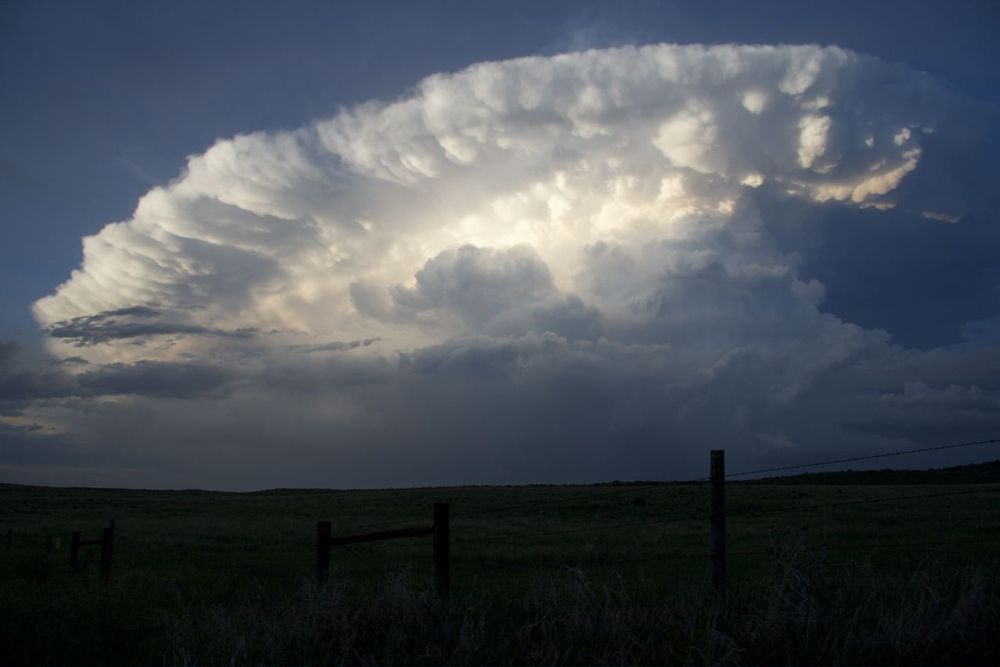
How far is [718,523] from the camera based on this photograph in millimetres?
9008

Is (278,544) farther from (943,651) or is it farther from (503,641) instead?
(943,651)

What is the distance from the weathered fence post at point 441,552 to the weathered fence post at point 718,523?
3.11 meters

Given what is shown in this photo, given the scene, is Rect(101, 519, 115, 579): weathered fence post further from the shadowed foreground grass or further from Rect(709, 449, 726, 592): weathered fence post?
Rect(709, 449, 726, 592): weathered fence post

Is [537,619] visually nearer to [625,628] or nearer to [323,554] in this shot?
[625,628]

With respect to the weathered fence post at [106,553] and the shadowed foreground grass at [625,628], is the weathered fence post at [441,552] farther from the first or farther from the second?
the weathered fence post at [106,553]

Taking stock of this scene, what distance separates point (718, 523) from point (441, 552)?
3340 mm

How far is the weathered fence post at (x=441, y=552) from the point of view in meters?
8.80

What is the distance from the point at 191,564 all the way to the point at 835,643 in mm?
18145

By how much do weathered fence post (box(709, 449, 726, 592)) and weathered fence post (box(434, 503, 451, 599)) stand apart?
3112 mm

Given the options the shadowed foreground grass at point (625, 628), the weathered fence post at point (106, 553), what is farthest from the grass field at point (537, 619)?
the weathered fence post at point (106, 553)

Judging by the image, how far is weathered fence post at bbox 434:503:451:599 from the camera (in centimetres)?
Answer: 880

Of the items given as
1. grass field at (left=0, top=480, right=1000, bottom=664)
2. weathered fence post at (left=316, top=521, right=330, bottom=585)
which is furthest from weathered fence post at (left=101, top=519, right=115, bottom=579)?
weathered fence post at (left=316, top=521, right=330, bottom=585)

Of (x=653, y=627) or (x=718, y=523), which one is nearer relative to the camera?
(x=653, y=627)

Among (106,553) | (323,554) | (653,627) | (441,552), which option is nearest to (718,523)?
(653,627)
